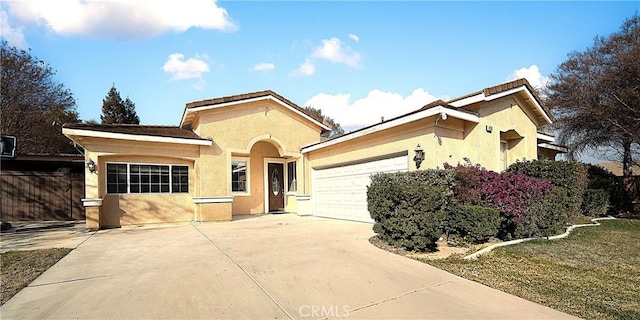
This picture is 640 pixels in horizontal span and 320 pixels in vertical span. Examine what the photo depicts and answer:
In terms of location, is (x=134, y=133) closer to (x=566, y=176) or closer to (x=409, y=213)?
(x=409, y=213)

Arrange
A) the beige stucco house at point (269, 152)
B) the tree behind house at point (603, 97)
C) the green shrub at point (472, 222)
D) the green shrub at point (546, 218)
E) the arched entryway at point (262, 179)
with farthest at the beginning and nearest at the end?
the arched entryway at point (262, 179) → the tree behind house at point (603, 97) → the beige stucco house at point (269, 152) → the green shrub at point (546, 218) → the green shrub at point (472, 222)

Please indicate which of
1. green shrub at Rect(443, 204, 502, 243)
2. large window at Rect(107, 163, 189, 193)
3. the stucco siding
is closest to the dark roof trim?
large window at Rect(107, 163, 189, 193)

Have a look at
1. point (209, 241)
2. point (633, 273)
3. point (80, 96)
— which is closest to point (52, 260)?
point (209, 241)

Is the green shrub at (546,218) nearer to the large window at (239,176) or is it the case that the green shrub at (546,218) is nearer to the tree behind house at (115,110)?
the large window at (239,176)

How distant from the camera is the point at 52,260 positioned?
657 centimetres

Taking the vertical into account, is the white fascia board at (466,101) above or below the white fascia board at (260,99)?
below

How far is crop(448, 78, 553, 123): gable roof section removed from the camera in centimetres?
971

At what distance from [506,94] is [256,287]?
987 cm

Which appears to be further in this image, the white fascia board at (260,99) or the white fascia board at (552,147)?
the white fascia board at (552,147)

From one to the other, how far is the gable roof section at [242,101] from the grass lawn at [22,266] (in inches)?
272

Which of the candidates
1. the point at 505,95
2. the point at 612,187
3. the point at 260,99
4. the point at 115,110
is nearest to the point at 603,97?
the point at 612,187

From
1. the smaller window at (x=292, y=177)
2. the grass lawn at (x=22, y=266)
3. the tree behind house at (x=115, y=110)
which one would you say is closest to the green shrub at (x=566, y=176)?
the smaller window at (x=292, y=177)

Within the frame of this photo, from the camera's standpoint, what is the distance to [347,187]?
12.6 m

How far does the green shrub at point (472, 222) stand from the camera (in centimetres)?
718
